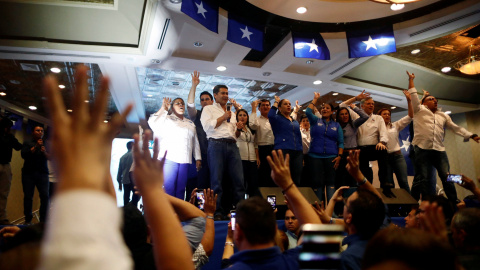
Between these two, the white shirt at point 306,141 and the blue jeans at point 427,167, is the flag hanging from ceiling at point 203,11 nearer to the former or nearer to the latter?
the white shirt at point 306,141

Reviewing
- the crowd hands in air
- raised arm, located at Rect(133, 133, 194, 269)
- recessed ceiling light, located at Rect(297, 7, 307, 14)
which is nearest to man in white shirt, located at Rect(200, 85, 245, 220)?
recessed ceiling light, located at Rect(297, 7, 307, 14)

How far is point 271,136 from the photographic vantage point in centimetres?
498

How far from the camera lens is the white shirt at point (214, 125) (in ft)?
14.1

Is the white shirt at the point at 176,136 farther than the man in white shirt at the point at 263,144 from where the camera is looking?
No

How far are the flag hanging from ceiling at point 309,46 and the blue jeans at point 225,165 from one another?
227 centimetres

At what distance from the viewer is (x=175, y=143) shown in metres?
4.45

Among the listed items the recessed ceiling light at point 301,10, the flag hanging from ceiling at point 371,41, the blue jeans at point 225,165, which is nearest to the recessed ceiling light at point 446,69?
the flag hanging from ceiling at point 371,41

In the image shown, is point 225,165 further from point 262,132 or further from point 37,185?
point 37,185

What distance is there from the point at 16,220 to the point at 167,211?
37.3 ft

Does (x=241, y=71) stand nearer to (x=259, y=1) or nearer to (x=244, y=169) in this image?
(x=259, y=1)

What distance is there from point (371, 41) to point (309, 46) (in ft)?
3.54

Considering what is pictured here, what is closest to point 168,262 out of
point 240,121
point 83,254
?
point 83,254

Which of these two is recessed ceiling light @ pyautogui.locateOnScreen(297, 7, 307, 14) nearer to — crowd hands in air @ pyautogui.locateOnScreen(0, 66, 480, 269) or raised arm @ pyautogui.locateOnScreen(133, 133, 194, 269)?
crowd hands in air @ pyautogui.locateOnScreen(0, 66, 480, 269)

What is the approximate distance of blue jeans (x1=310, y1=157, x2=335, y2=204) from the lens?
4.76 m
